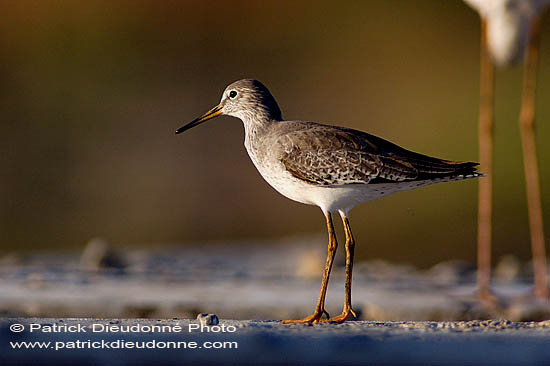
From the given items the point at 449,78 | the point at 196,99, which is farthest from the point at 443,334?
the point at 196,99

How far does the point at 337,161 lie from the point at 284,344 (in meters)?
1.20

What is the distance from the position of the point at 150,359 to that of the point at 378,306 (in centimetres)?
293

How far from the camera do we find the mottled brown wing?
194 inches

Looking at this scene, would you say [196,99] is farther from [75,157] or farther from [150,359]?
[150,359]

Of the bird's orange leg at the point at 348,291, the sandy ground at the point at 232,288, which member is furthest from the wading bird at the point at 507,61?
the bird's orange leg at the point at 348,291

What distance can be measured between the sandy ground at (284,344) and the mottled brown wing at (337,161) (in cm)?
82

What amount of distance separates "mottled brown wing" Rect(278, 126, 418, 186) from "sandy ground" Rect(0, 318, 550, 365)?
2.71 feet

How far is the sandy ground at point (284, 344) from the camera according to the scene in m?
4.07

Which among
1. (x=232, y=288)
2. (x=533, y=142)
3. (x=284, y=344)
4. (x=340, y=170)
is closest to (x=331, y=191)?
(x=340, y=170)

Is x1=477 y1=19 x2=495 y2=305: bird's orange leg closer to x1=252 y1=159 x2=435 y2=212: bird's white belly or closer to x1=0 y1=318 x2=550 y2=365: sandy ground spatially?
x1=252 y1=159 x2=435 y2=212: bird's white belly

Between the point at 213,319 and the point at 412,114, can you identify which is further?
the point at 412,114

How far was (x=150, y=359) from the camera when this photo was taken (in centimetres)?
407

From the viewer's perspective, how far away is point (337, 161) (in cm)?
498

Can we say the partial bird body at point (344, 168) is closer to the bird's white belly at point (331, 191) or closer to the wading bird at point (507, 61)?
the bird's white belly at point (331, 191)
